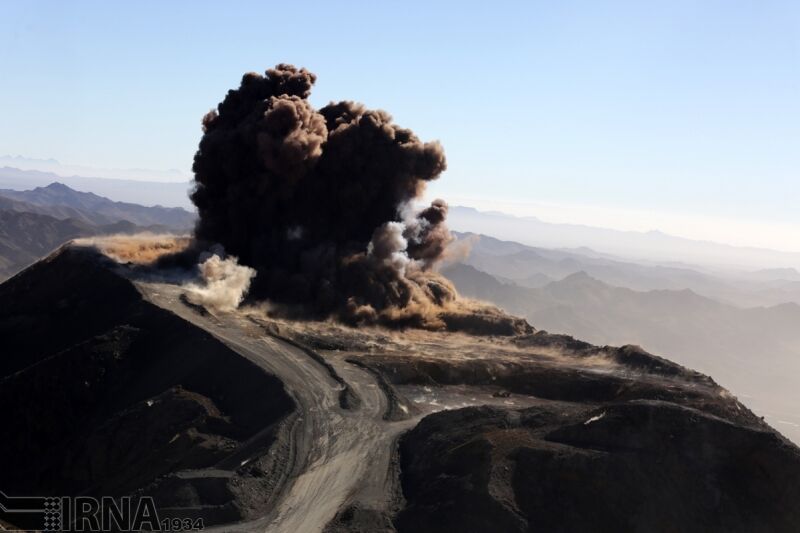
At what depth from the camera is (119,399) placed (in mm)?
52094

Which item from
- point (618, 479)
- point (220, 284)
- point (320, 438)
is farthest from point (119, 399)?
point (618, 479)

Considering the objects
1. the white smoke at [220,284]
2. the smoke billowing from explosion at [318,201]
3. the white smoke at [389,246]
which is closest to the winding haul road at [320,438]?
the white smoke at [220,284]

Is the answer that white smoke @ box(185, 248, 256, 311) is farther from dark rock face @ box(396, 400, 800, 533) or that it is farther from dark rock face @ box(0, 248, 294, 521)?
dark rock face @ box(396, 400, 800, 533)

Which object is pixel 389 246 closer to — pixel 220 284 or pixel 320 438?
pixel 220 284

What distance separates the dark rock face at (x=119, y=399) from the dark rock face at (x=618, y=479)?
12.1m

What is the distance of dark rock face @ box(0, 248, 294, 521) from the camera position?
144 feet

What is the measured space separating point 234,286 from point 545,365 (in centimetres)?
3511

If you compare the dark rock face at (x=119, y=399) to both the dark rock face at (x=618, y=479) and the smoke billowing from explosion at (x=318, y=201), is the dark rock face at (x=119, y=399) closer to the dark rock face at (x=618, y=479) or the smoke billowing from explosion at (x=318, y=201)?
the dark rock face at (x=618, y=479)

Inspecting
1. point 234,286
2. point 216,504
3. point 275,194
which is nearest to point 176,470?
point 216,504

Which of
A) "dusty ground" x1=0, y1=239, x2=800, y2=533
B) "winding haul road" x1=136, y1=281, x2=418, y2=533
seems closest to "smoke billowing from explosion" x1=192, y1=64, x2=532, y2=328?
"winding haul road" x1=136, y1=281, x2=418, y2=533

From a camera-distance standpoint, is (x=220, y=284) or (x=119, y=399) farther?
Result: (x=220, y=284)

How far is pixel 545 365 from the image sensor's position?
64.0 meters

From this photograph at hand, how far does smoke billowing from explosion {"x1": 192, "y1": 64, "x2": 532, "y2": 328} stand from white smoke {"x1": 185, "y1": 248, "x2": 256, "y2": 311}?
150 inches

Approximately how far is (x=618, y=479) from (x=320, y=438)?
18.7 metres
